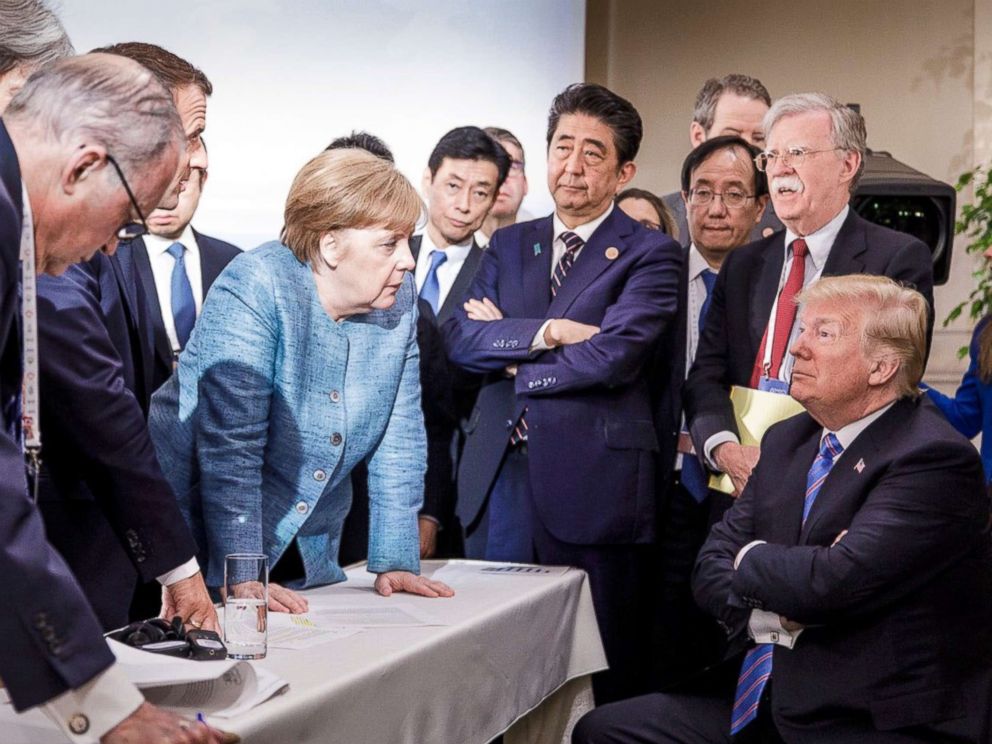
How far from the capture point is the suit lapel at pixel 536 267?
326cm

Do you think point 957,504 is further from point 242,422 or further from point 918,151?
point 918,151

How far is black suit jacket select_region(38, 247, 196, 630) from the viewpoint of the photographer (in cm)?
175

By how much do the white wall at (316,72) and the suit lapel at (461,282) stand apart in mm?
407

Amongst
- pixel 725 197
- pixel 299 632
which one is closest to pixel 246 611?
pixel 299 632

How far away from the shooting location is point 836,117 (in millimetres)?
3115

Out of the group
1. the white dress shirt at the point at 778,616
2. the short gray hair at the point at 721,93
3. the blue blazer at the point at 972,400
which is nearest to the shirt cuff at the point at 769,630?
the white dress shirt at the point at 778,616

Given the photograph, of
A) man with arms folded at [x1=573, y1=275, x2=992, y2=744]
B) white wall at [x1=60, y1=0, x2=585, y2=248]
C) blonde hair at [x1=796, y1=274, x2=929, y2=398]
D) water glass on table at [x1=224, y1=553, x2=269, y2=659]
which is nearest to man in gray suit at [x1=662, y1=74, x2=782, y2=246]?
white wall at [x1=60, y1=0, x2=585, y2=248]

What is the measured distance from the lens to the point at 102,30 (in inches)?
118

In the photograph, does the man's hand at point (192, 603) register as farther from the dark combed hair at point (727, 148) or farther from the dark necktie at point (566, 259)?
the dark combed hair at point (727, 148)

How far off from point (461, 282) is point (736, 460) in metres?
1.05

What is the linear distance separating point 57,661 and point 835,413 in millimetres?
1675

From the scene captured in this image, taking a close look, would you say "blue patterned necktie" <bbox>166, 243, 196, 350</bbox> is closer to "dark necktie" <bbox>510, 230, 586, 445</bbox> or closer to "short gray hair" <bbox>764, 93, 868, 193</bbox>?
"dark necktie" <bbox>510, 230, 586, 445</bbox>

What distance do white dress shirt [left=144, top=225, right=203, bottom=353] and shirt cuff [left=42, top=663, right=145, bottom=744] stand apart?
70.5 inches

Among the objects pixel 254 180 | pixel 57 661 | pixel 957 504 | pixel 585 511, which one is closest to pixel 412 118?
pixel 254 180
